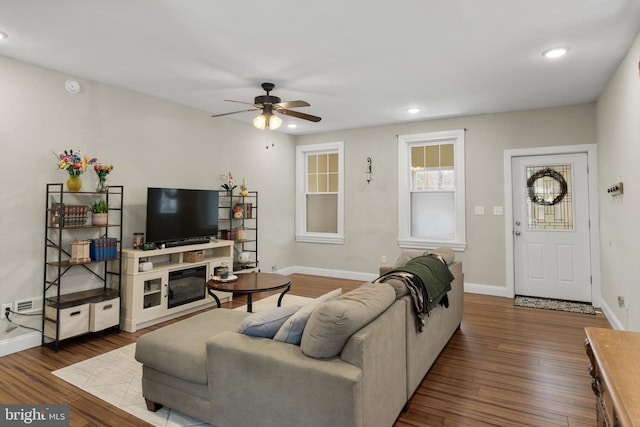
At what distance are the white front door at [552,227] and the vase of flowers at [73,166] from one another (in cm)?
533

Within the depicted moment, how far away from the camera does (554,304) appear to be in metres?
4.72

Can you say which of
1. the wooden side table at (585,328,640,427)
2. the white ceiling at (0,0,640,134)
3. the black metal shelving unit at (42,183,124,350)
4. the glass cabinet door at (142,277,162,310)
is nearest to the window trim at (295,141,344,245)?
the white ceiling at (0,0,640,134)

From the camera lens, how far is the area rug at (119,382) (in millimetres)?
2234

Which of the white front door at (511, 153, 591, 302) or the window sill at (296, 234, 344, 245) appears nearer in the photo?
the white front door at (511, 153, 591, 302)

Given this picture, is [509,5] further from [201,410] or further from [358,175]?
[358,175]

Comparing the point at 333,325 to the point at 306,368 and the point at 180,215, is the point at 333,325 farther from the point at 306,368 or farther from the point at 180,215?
the point at 180,215

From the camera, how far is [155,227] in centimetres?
413

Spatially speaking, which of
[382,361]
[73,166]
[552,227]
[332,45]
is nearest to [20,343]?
[73,166]

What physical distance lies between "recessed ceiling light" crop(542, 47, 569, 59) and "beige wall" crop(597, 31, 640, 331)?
1.57ft

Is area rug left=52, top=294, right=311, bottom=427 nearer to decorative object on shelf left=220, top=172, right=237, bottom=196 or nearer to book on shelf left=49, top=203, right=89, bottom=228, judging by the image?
book on shelf left=49, top=203, right=89, bottom=228

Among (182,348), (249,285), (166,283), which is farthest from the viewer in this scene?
(166,283)

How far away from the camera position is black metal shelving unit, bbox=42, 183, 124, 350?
332 centimetres

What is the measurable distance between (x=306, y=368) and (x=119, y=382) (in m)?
1.79

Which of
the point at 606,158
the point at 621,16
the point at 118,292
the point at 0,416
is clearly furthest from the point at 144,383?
the point at 606,158
